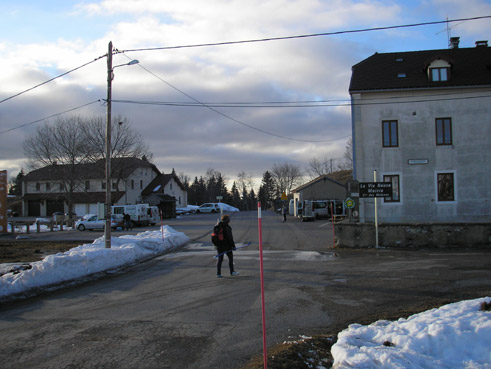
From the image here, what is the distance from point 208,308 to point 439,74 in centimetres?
2360

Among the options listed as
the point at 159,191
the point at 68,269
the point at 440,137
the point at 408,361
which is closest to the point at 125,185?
the point at 159,191

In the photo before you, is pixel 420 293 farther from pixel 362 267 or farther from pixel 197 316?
pixel 197 316

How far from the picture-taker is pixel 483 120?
2484 centimetres

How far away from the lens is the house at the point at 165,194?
5819 cm

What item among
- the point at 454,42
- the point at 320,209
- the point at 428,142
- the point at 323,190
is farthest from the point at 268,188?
the point at 428,142

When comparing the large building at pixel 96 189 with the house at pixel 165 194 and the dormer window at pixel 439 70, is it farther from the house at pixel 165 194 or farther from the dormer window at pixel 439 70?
the dormer window at pixel 439 70

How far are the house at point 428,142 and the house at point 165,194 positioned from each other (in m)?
30.8

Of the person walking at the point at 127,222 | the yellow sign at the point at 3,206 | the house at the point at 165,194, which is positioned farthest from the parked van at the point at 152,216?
the yellow sign at the point at 3,206

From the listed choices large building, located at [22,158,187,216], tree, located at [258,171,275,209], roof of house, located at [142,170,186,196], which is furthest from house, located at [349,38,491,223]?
tree, located at [258,171,275,209]

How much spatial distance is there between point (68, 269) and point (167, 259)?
15.7 feet

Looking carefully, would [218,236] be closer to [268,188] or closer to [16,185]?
[268,188]

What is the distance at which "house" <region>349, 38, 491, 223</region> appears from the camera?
24.8 meters

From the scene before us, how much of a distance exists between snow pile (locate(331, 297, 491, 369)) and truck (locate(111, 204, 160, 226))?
3654 cm

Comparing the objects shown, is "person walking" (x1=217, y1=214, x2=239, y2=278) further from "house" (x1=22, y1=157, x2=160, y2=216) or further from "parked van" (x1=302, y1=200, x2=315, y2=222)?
"house" (x1=22, y1=157, x2=160, y2=216)
